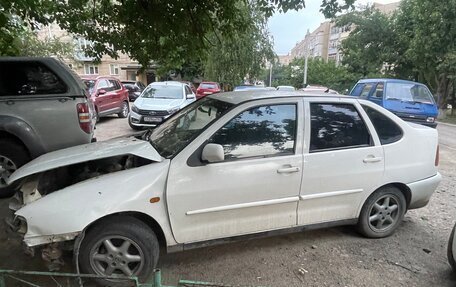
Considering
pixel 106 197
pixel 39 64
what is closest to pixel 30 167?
pixel 106 197

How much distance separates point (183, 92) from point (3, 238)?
7.83m

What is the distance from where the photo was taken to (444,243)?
3.69 metres

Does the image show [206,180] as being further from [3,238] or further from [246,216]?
[3,238]

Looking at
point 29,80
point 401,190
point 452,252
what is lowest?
point 452,252

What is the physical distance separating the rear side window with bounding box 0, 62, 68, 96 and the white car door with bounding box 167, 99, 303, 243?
9.40 feet

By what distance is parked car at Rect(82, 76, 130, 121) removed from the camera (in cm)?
1165

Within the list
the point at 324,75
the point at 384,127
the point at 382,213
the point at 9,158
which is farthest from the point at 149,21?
the point at 324,75

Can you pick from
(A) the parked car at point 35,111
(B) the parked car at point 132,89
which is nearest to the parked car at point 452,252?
(A) the parked car at point 35,111

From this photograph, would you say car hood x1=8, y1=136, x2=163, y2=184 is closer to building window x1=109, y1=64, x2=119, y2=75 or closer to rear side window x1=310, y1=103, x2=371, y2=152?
rear side window x1=310, y1=103, x2=371, y2=152

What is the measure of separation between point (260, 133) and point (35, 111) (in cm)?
324

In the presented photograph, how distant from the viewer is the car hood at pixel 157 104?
9.68m

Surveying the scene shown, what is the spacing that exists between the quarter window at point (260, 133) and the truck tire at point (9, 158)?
10.4 ft

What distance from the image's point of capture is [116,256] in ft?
8.76

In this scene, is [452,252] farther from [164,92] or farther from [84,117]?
[164,92]
